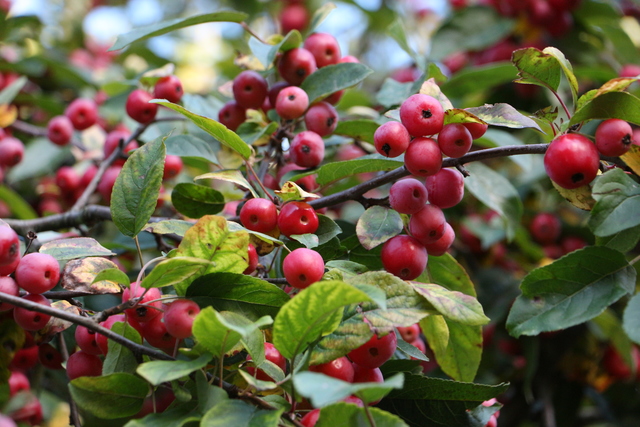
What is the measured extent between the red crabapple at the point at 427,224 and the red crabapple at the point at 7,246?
1.95 ft

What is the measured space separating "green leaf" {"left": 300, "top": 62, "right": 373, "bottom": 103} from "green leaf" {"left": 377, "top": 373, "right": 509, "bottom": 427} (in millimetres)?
567

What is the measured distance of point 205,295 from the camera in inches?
32.4

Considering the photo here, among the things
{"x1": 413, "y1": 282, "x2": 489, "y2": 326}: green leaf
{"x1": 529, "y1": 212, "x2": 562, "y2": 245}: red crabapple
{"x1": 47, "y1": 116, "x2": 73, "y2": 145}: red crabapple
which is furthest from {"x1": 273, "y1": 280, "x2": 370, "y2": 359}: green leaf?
{"x1": 529, "y1": 212, "x2": 562, "y2": 245}: red crabapple

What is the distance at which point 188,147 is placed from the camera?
1140mm

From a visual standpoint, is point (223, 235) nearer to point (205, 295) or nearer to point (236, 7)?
point (205, 295)

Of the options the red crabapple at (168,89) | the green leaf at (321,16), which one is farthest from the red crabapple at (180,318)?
the green leaf at (321,16)

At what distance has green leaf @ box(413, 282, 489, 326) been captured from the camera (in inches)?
29.9

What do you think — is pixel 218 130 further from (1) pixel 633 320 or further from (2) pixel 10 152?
(2) pixel 10 152

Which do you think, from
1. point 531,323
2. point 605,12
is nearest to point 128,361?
point 531,323

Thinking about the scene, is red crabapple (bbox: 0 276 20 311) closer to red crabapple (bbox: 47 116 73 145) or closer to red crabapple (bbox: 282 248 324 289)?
red crabapple (bbox: 282 248 324 289)

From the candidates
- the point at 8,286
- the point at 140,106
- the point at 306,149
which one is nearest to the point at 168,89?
the point at 140,106

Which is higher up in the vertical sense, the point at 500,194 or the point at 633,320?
the point at 633,320

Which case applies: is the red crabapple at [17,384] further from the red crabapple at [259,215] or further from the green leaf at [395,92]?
the green leaf at [395,92]

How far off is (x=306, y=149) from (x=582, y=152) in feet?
1.58
